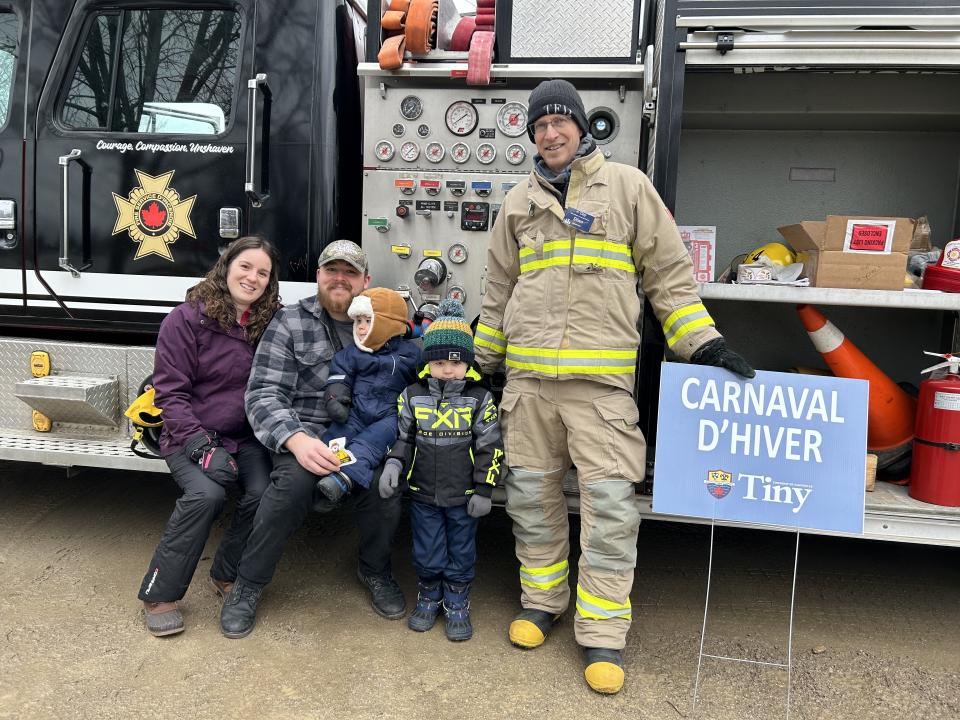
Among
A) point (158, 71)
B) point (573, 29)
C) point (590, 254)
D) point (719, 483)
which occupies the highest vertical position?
point (573, 29)

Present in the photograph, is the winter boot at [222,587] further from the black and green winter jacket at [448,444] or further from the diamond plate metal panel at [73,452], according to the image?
the black and green winter jacket at [448,444]

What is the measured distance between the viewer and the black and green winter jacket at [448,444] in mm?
2771

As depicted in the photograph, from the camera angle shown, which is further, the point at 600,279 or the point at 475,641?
the point at 475,641

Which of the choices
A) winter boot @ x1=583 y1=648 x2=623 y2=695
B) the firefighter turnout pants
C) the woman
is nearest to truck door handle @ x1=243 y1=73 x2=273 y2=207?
the woman

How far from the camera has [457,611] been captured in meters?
2.83

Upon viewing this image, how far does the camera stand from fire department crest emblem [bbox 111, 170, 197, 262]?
10.8ft

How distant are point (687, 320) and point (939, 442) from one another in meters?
1.11

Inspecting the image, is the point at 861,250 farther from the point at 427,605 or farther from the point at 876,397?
the point at 427,605

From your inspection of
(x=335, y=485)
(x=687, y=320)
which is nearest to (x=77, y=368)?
(x=335, y=485)

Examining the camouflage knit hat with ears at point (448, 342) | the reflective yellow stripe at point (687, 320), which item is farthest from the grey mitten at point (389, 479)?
→ the reflective yellow stripe at point (687, 320)

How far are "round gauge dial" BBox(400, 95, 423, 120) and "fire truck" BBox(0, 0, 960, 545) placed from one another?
12mm

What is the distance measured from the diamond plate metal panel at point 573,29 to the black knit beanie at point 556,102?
0.59 meters

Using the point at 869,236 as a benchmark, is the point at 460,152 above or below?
above

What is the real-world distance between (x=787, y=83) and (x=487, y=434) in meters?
2.32
